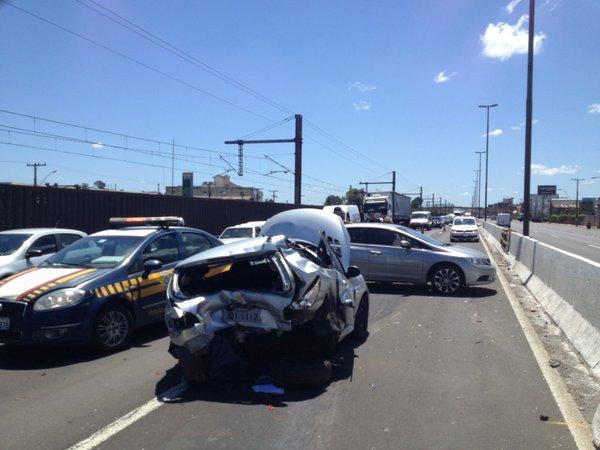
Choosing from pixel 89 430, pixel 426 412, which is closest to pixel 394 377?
pixel 426 412

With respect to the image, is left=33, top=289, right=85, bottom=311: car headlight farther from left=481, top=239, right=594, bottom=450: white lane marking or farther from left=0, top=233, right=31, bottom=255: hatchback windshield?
left=481, top=239, right=594, bottom=450: white lane marking

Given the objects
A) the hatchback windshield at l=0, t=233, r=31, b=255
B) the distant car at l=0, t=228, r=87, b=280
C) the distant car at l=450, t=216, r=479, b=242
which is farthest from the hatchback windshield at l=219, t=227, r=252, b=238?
the distant car at l=450, t=216, r=479, b=242

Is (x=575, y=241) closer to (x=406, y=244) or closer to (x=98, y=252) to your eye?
(x=406, y=244)

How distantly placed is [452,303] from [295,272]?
606 centimetres

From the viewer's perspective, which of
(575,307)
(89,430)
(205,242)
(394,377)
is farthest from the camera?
(205,242)

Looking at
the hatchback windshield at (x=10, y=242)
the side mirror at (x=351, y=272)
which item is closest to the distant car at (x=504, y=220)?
the hatchback windshield at (x=10, y=242)

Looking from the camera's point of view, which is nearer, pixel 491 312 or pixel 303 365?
pixel 303 365

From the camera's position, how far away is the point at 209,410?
191 inches

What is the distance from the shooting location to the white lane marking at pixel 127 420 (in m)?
4.14

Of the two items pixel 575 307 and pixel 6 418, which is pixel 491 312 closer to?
pixel 575 307

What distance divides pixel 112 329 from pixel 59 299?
0.80 meters

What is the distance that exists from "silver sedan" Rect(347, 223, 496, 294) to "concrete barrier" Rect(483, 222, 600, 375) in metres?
1.21

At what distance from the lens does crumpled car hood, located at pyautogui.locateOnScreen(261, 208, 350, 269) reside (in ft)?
24.0

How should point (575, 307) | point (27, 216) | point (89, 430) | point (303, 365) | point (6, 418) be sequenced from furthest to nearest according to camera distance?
point (27, 216) < point (575, 307) < point (303, 365) < point (6, 418) < point (89, 430)
